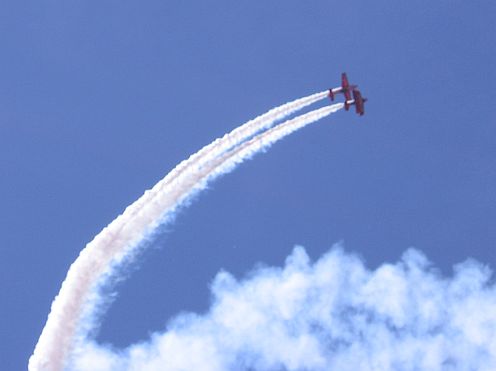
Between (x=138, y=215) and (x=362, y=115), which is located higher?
(x=362, y=115)

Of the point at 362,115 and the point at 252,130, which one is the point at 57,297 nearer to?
the point at 252,130

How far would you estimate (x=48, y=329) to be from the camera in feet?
234

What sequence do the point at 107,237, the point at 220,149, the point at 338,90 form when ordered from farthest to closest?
the point at 338,90, the point at 220,149, the point at 107,237

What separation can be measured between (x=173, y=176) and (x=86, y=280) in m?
10.7

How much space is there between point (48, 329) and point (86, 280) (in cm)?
418

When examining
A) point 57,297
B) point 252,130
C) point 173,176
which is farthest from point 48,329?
point 252,130

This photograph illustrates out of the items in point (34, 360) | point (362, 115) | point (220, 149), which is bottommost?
point (34, 360)

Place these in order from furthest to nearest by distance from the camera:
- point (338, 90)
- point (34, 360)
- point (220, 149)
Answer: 1. point (338, 90)
2. point (220, 149)
3. point (34, 360)

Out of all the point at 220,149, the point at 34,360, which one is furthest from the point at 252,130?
the point at 34,360

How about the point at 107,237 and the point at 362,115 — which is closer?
the point at 107,237

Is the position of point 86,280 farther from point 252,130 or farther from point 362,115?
point 362,115

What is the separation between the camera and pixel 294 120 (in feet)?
273

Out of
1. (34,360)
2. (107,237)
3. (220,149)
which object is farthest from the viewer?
(220,149)

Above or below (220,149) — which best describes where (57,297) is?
below
